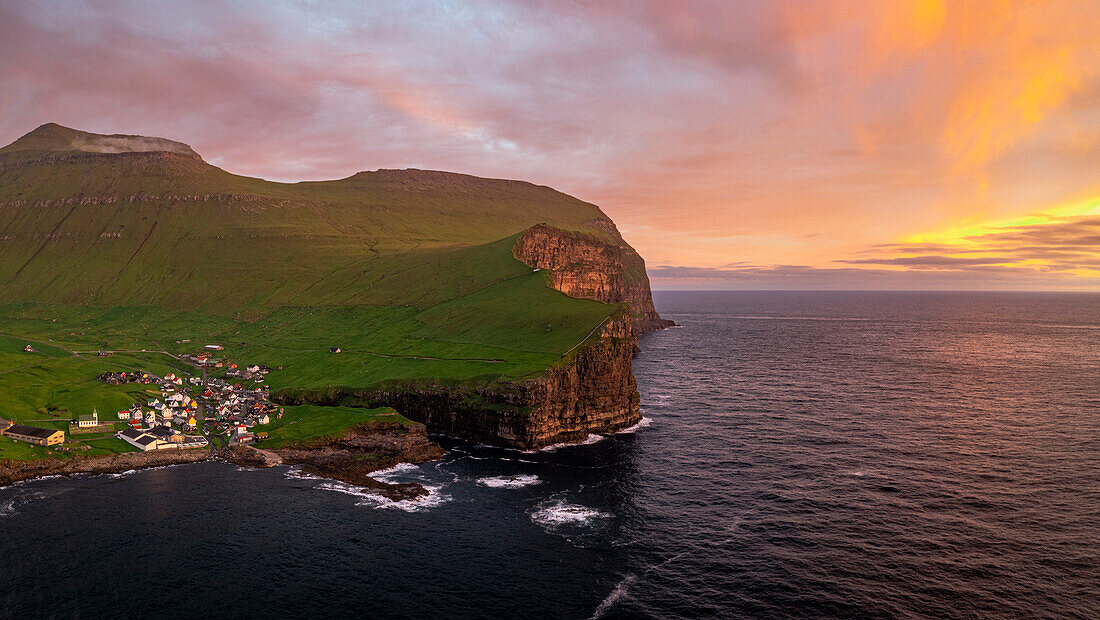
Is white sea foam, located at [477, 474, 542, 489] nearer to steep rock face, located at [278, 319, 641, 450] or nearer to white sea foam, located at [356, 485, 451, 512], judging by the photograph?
white sea foam, located at [356, 485, 451, 512]

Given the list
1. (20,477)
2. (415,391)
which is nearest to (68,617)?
(20,477)

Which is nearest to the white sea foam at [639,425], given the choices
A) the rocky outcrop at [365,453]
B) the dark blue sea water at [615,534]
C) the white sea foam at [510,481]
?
the dark blue sea water at [615,534]

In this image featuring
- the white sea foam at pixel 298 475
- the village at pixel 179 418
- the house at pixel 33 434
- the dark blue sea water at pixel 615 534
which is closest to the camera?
the dark blue sea water at pixel 615 534

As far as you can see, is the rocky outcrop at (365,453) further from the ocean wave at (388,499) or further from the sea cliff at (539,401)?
the sea cliff at (539,401)

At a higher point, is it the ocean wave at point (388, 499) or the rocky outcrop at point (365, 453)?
the rocky outcrop at point (365, 453)

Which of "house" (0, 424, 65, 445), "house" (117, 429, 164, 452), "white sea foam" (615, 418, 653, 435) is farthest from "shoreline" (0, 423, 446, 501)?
"white sea foam" (615, 418, 653, 435)
